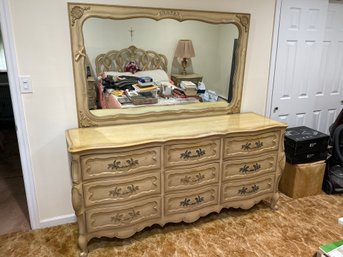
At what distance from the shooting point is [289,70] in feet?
10.1

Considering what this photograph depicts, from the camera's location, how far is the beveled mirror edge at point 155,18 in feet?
7.03

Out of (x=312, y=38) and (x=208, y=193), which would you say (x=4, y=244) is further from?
(x=312, y=38)

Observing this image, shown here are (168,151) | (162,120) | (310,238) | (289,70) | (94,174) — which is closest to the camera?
(94,174)

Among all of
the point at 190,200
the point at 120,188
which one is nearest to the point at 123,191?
the point at 120,188

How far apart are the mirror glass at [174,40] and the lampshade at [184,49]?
3 cm

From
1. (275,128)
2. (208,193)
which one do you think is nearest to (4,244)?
(208,193)

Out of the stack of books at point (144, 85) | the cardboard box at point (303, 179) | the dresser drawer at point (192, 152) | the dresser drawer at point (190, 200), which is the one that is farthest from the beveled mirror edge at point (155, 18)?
the cardboard box at point (303, 179)

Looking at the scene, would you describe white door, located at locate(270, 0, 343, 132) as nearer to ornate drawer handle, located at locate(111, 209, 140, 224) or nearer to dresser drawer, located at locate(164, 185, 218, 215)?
dresser drawer, located at locate(164, 185, 218, 215)

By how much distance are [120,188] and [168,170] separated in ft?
1.29

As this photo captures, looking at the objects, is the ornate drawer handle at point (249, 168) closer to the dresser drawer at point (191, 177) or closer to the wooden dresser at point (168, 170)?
the wooden dresser at point (168, 170)

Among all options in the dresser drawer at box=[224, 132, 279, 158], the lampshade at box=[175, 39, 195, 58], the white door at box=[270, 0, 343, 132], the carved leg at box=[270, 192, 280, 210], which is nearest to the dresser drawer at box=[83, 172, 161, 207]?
the dresser drawer at box=[224, 132, 279, 158]

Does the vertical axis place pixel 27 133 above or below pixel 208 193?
above

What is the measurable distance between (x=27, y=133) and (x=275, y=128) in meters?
2.06

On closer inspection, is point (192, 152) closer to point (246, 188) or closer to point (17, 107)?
point (246, 188)
